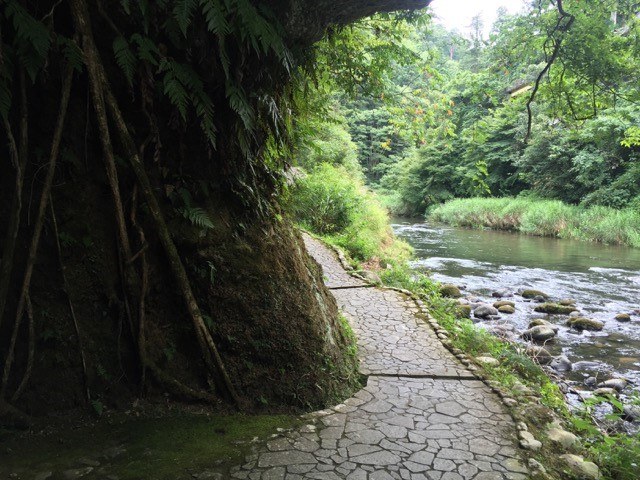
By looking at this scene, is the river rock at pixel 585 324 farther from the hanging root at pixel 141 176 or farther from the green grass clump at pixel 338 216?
the hanging root at pixel 141 176

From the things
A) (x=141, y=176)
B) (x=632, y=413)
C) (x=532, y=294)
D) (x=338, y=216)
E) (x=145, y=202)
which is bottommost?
(x=632, y=413)

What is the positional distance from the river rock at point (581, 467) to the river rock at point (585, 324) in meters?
6.33

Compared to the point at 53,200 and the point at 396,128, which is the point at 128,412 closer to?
the point at 53,200

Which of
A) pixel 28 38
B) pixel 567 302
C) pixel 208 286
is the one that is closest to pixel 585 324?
pixel 567 302

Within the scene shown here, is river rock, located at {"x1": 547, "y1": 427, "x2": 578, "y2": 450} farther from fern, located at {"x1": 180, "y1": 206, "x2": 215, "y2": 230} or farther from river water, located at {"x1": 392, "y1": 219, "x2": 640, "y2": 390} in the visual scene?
fern, located at {"x1": 180, "y1": 206, "x2": 215, "y2": 230}

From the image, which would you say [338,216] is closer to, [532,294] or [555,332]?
[532,294]

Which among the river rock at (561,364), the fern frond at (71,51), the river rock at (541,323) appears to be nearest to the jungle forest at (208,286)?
the fern frond at (71,51)

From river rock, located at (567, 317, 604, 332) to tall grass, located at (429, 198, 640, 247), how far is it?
12.2m

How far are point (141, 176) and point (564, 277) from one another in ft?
44.6

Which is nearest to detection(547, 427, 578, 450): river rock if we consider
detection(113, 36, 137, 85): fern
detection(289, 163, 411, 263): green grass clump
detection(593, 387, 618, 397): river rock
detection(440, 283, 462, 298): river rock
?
detection(593, 387, 618, 397): river rock

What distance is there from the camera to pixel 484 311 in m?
10.1

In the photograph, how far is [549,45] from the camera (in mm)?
6582

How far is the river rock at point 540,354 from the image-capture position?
25.1 feet

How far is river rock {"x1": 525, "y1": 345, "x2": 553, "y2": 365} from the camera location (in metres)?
7.65
